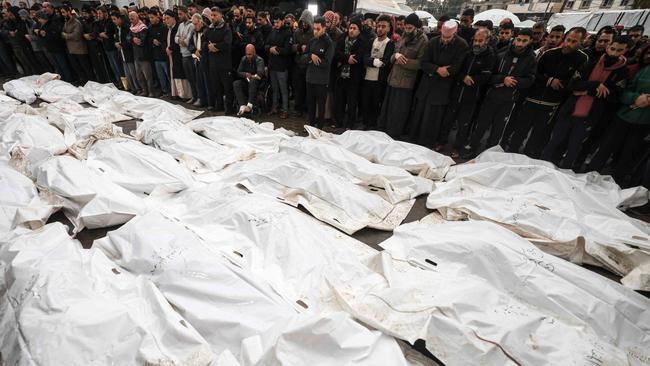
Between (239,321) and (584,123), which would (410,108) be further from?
(239,321)

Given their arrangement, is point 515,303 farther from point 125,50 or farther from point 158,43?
point 125,50

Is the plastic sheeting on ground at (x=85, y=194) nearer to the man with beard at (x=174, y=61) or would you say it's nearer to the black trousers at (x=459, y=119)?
the man with beard at (x=174, y=61)

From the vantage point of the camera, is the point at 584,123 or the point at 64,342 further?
the point at 584,123

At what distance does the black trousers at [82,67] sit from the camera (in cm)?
782

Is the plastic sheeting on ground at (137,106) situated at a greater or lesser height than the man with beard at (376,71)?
lesser

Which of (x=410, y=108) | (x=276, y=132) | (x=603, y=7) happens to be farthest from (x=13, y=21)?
(x=603, y=7)

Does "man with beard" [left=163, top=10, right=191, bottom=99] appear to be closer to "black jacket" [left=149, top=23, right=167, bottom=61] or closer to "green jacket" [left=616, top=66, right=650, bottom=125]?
"black jacket" [left=149, top=23, right=167, bottom=61]

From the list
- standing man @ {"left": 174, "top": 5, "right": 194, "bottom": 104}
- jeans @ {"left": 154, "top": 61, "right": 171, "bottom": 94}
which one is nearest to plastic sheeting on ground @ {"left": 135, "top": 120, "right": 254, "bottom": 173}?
standing man @ {"left": 174, "top": 5, "right": 194, "bottom": 104}

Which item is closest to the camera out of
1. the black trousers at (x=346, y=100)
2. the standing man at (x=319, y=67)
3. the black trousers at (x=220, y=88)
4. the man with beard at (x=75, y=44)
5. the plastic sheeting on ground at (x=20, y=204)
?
the plastic sheeting on ground at (x=20, y=204)

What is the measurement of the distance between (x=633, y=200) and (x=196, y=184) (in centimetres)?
487

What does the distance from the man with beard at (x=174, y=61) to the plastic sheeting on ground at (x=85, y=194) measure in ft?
13.8

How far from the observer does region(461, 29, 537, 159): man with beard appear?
3.94 m

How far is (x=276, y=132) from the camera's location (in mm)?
4684

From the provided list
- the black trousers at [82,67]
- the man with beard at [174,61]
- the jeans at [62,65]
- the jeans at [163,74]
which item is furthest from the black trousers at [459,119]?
the jeans at [62,65]
